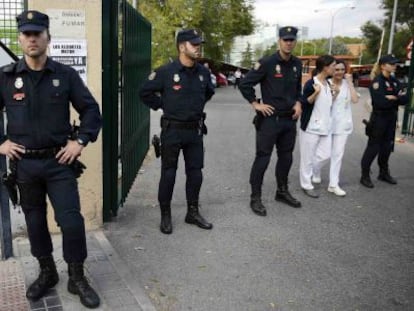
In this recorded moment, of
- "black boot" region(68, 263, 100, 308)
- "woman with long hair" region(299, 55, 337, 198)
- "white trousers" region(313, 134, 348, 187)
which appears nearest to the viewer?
"black boot" region(68, 263, 100, 308)

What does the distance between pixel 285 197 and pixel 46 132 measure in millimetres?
3524

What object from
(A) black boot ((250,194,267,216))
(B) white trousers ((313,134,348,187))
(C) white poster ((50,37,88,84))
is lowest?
(A) black boot ((250,194,267,216))

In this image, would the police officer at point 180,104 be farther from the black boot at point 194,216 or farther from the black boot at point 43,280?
the black boot at point 43,280

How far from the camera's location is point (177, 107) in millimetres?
4875

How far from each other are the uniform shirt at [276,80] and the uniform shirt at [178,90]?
816mm

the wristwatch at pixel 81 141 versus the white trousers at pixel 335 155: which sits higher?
the wristwatch at pixel 81 141

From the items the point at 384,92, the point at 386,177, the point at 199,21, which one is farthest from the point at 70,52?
the point at 199,21

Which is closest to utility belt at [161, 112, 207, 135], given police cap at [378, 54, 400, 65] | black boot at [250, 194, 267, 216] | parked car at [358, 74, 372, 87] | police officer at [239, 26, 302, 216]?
police officer at [239, 26, 302, 216]

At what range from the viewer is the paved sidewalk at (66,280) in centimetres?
349

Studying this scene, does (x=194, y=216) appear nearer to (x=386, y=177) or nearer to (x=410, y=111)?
(x=386, y=177)

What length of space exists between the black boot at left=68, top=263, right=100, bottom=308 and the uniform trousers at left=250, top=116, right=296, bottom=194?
2.73m

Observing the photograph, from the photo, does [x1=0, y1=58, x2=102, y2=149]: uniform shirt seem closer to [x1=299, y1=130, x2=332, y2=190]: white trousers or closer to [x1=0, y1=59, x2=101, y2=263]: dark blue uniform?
[x1=0, y1=59, x2=101, y2=263]: dark blue uniform

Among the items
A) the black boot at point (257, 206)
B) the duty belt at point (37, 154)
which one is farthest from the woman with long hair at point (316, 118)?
the duty belt at point (37, 154)

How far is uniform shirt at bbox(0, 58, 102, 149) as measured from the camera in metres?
3.24
